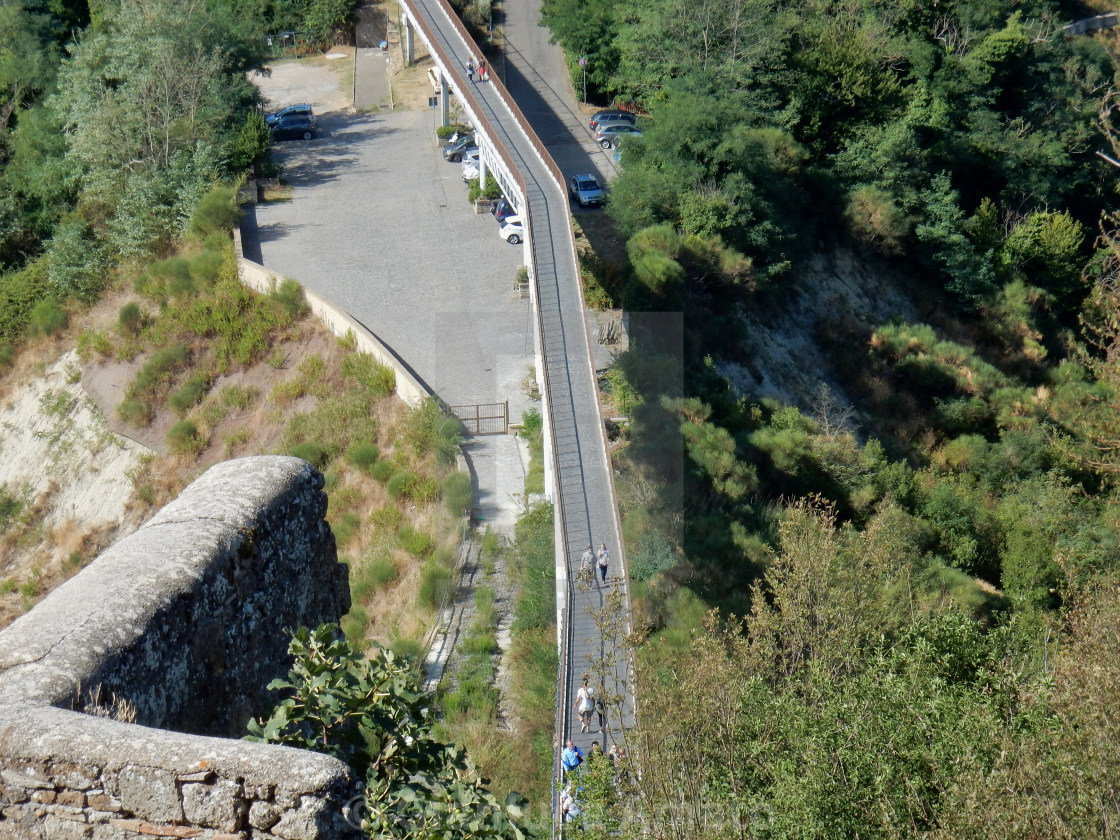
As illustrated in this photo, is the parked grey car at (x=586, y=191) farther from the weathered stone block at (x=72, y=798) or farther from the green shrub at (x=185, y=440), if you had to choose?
the weathered stone block at (x=72, y=798)

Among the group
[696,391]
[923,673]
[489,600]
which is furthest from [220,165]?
[923,673]

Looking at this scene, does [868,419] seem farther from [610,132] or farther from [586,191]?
[610,132]

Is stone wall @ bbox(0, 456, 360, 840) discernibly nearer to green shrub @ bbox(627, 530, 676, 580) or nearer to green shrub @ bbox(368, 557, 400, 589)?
green shrub @ bbox(368, 557, 400, 589)

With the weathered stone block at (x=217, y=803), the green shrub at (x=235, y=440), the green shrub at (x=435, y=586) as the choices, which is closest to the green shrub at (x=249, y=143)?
the green shrub at (x=235, y=440)

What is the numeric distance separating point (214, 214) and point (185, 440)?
8744 mm

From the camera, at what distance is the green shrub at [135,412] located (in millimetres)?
30938

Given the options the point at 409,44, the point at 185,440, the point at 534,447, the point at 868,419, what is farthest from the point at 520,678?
the point at 409,44

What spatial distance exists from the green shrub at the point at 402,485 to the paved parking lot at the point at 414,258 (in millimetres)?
1522

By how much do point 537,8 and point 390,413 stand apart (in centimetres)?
2948

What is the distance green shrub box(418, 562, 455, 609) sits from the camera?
899 inches

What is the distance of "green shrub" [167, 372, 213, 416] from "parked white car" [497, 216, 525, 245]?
33.6 feet

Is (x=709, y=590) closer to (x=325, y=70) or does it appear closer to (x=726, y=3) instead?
(x=726, y=3)

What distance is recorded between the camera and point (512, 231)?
36.1 meters

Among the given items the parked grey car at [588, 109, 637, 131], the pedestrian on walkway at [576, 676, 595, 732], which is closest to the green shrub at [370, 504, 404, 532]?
the pedestrian on walkway at [576, 676, 595, 732]
